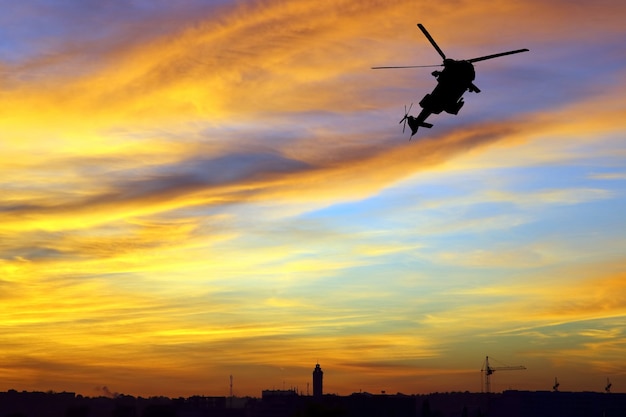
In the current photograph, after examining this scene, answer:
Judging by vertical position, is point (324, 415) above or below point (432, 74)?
below

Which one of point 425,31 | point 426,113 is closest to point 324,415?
point 426,113

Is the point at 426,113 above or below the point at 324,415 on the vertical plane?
above

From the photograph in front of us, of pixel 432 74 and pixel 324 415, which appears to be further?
pixel 324 415

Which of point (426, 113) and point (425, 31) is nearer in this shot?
point (425, 31)

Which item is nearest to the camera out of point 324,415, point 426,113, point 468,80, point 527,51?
point 527,51

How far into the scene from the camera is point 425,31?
241 feet

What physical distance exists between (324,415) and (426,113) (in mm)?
57333

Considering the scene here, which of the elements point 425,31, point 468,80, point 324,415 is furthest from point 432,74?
point 324,415

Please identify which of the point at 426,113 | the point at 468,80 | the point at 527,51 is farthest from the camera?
the point at 426,113

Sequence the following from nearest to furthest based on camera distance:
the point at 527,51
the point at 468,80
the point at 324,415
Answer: the point at 527,51, the point at 468,80, the point at 324,415

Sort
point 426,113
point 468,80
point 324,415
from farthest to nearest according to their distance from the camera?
1. point 324,415
2. point 426,113
3. point 468,80

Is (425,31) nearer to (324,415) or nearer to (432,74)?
(432,74)

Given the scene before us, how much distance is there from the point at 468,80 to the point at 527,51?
32.7ft

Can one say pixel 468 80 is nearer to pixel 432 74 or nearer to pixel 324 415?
pixel 432 74
